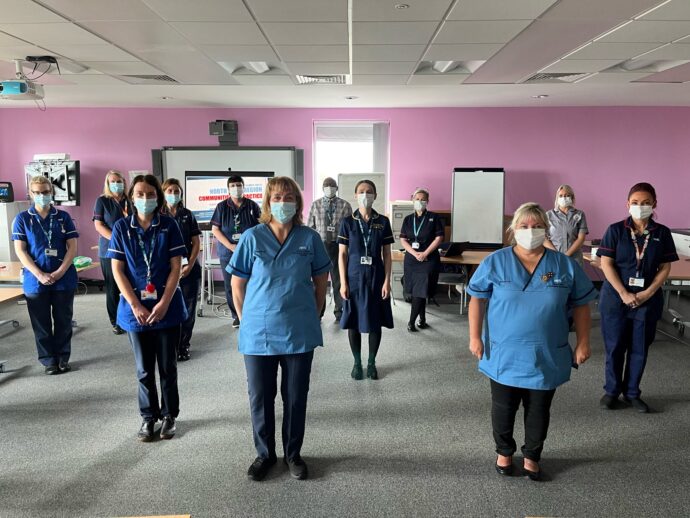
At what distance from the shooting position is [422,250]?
16.5ft

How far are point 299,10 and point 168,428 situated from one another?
2.73m

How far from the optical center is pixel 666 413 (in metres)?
3.14

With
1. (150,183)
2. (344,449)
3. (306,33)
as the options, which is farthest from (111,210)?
(344,449)

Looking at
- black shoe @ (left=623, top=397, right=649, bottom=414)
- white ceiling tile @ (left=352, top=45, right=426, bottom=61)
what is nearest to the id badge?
black shoe @ (left=623, top=397, right=649, bottom=414)

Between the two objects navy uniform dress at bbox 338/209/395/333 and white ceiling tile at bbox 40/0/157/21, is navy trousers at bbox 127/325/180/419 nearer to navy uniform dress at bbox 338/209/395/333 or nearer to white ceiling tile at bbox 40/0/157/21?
navy uniform dress at bbox 338/209/395/333

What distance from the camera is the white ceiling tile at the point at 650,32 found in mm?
3311

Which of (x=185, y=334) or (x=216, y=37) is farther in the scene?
(x=185, y=334)

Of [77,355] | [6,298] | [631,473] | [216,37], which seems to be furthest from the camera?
[77,355]

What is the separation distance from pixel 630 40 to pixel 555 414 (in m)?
2.96

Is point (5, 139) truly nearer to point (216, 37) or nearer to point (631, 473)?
point (216, 37)

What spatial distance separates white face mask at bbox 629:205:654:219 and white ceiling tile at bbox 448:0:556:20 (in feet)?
4.52

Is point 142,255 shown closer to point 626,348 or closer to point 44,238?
point 44,238

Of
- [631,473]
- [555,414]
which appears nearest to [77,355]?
[555,414]

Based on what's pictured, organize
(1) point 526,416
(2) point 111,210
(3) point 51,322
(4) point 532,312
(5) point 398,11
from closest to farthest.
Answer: (4) point 532,312 < (1) point 526,416 < (5) point 398,11 < (3) point 51,322 < (2) point 111,210
